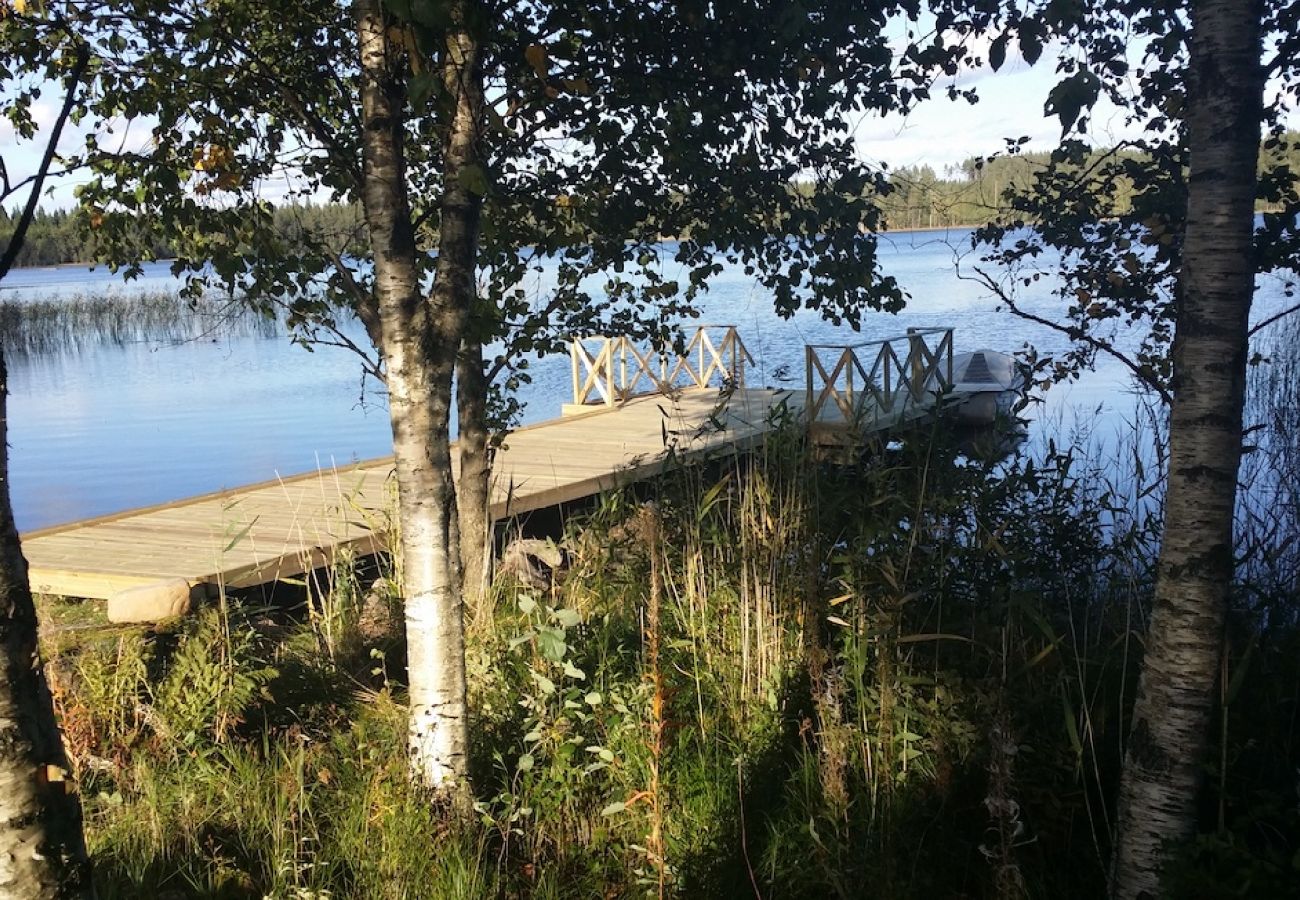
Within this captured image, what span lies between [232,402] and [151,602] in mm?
15283

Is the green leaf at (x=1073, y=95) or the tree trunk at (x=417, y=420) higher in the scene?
the green leaf at (x=1073, y=95)

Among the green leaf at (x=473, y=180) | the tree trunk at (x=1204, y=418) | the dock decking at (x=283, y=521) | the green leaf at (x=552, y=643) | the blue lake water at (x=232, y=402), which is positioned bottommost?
the blue lake water at (x=232, y=402)

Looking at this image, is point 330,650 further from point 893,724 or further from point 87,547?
point 87,547

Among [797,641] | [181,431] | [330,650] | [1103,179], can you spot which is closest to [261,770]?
[330,650]

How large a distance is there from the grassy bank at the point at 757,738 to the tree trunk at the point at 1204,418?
0.16m

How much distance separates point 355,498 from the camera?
7.16m

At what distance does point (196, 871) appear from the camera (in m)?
2.79

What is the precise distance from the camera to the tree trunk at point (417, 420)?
2.78 meters

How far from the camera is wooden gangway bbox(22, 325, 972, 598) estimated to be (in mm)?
5480

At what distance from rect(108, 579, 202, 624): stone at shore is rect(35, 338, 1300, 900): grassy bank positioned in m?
0.98

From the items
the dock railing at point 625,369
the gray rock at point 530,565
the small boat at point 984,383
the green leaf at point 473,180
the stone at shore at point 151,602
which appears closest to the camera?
the green leaf at point 473,180

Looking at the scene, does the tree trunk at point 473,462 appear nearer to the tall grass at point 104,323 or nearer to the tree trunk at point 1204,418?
the tree trunk at point 1204,418

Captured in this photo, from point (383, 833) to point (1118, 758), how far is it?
6.20 ft

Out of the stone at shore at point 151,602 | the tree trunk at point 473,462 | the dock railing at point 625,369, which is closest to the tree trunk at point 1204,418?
the tree trunk at point 473,462
